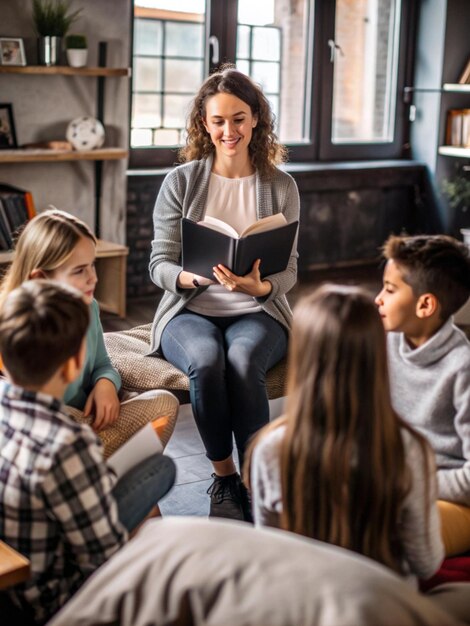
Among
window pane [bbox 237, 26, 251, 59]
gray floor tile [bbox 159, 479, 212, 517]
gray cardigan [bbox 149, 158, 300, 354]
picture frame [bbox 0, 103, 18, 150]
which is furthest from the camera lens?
window pane [bbox 237, 26, 251, 59]

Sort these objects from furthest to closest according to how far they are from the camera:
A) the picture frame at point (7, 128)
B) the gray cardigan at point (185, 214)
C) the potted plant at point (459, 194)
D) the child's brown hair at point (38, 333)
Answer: the potted plant at point (459, 194) < the picture frame at point (7, 128) < the gray cardigan at point (185, 214) < the child's brown hair at point (38, 333)

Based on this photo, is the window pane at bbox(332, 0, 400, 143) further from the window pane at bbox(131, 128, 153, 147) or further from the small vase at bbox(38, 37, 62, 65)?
the small vase at bbox(38, 37, 62, 65)

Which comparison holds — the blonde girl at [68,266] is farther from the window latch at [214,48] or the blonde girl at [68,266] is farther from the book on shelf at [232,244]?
the window latch at [214,48]

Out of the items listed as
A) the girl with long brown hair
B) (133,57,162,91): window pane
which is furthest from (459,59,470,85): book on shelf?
the girl with long brown hair

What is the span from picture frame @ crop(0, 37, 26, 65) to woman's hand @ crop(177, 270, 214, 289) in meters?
2.05

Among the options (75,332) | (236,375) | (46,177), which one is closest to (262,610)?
(75,332)

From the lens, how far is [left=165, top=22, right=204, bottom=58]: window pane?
16.5 feet

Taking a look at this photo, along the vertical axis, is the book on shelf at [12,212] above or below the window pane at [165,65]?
below

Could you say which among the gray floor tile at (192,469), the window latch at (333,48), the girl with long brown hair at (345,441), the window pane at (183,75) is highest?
the window latch at (333,48)

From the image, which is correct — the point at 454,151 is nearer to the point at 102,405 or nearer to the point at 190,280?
the point at 190,280

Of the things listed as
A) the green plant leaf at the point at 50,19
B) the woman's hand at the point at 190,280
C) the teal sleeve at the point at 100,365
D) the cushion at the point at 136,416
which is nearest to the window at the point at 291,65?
the green plant leaf at the point at 50,19

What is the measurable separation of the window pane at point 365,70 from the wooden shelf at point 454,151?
1.30ft

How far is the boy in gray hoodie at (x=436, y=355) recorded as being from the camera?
1890 millimetres

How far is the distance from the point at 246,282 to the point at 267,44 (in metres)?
3.29
